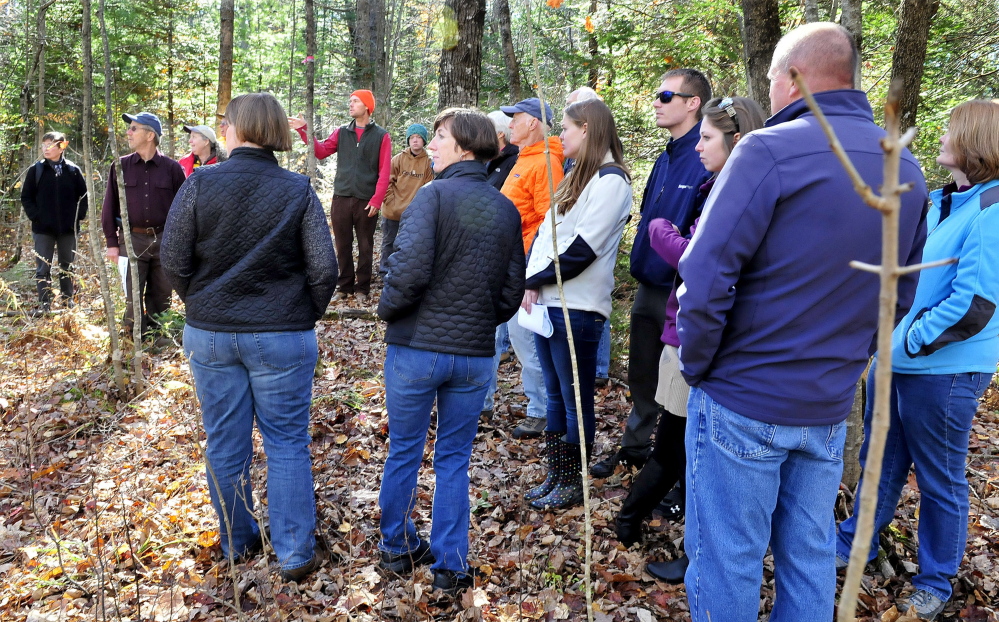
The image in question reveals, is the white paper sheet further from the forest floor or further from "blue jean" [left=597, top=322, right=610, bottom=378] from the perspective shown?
"blue jean" [left=597, top=322, right=610, bottom=378]

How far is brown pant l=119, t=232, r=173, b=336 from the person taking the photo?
21.8 feet

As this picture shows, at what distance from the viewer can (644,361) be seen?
3.96 m

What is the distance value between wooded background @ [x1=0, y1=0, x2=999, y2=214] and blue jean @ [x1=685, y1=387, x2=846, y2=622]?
145 cm

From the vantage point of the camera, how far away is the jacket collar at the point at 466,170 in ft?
10.6

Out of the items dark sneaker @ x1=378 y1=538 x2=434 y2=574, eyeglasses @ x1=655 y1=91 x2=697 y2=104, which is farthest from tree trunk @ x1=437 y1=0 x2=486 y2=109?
dark sneaker @ x1=378 y1=538 x2=434 y2=574

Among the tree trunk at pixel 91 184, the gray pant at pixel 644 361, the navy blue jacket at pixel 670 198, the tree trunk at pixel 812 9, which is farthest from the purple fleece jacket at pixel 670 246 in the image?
the tree trunk at pixel 91 184

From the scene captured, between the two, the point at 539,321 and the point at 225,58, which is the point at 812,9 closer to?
the point at 539,321

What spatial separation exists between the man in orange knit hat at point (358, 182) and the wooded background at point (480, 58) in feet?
3.03

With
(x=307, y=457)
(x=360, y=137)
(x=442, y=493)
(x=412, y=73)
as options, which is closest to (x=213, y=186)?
(x=307, y=457)

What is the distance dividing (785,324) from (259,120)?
2488 millimetres

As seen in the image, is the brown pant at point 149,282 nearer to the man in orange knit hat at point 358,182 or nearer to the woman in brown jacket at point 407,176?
the man in orange knit hat at point 358,182

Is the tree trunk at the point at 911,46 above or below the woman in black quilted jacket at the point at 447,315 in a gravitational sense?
above

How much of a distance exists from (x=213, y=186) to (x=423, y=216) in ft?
3.28

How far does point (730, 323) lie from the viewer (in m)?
2.20
